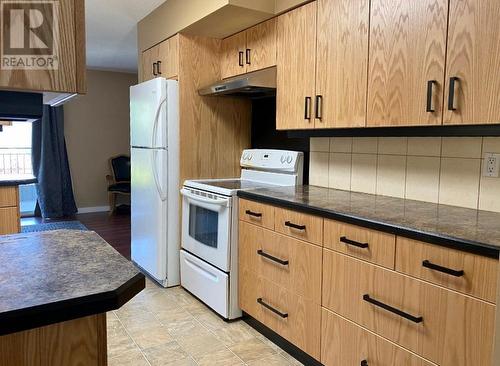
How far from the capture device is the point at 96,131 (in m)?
6.33

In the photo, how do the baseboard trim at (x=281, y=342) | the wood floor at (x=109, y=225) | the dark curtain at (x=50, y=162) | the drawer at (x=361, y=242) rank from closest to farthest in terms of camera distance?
the drawer at (x=361, y=242) → the baseboard trim at (x=281, y=342) → the wood floor at (x=109, y=225) → the dark curtain at (x=50, y=162)

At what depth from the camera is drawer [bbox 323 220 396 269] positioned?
1614 mm

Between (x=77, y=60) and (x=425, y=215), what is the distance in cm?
151

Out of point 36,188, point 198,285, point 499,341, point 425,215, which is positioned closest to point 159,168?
point 198,285

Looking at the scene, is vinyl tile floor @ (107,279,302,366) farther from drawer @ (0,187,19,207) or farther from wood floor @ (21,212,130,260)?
wood floor @ (21,212,130,260)

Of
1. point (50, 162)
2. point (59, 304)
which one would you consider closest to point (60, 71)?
point (59, 304)

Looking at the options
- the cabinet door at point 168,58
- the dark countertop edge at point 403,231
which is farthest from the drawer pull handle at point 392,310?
the cabinet door at point 168,58

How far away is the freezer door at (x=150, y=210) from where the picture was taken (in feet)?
10.4

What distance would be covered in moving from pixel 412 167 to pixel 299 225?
0.71 meters

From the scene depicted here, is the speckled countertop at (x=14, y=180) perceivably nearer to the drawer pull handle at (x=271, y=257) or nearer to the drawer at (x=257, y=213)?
the drawer at (x=257, y=213)

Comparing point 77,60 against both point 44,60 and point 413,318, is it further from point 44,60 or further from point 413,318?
point 413,318

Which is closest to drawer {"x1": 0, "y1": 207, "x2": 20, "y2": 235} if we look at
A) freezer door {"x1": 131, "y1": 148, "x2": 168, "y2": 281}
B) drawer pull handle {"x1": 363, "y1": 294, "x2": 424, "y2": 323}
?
freezer door {"x1": 131, "y1": 148, "x2": 168, "y2": 281}

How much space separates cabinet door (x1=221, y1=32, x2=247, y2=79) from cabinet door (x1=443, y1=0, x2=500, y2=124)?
1590 millimetres

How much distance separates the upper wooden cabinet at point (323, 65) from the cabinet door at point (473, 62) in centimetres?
46
